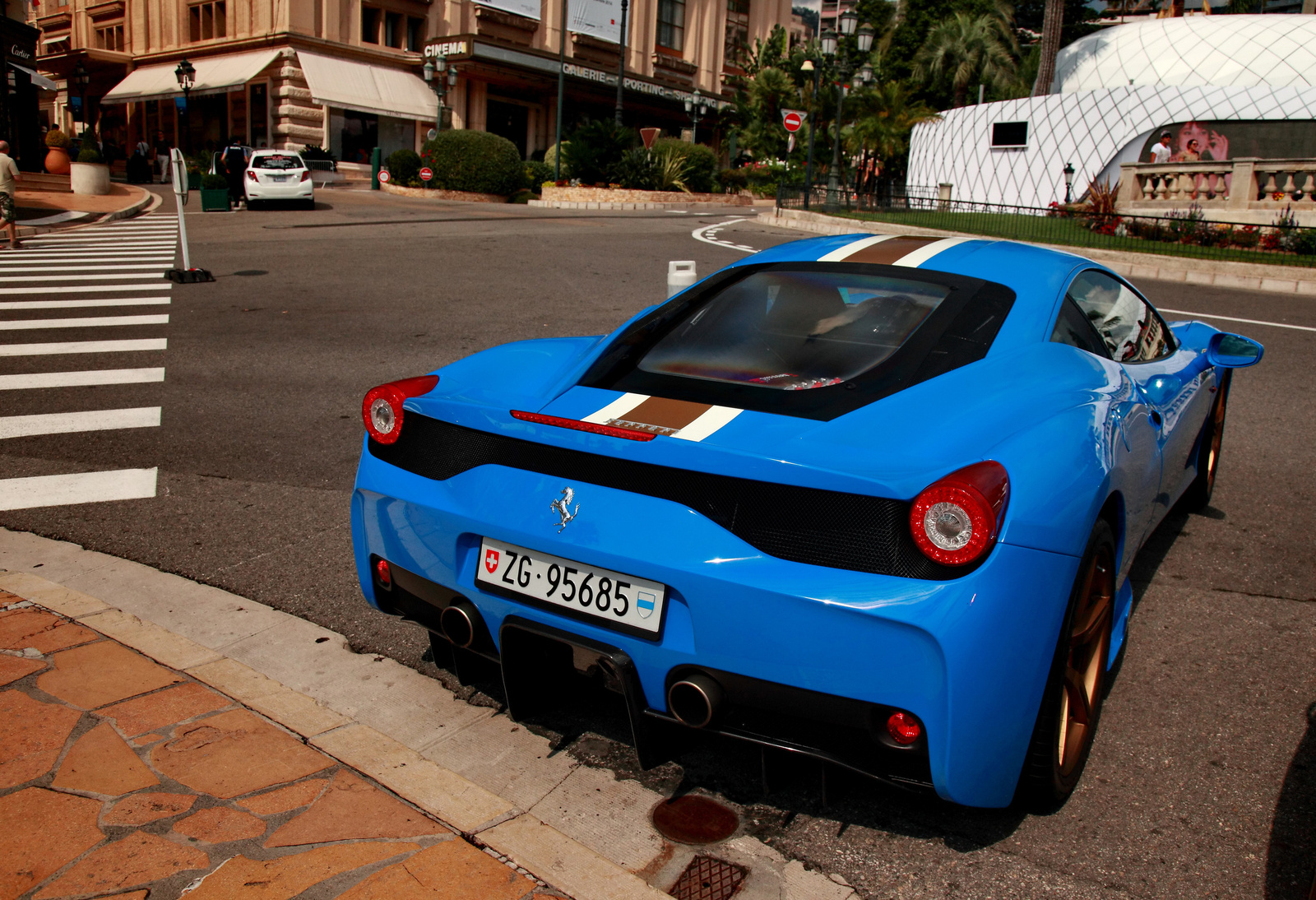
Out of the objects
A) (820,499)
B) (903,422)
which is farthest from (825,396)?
(820,499)

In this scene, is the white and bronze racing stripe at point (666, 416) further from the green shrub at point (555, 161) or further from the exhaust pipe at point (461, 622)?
the green shrub at point (555, 161)

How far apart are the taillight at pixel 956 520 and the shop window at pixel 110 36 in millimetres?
59677

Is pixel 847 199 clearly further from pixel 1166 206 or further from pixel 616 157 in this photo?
pixel 616 157

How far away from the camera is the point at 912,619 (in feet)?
6.50

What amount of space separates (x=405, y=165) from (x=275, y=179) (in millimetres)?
9008

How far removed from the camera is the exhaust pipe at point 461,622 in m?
2.53

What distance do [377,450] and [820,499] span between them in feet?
4.43

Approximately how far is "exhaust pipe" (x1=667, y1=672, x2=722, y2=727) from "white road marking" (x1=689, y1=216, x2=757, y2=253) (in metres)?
15.5

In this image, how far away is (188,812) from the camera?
7.89 feet

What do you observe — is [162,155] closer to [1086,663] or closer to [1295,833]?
[1086,663]

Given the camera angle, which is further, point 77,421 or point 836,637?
point 77,421

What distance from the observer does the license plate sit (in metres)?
2.23

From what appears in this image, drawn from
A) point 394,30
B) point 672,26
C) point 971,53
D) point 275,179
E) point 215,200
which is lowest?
point 215,200

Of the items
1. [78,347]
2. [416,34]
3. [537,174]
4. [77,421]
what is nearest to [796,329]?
[77,421]
